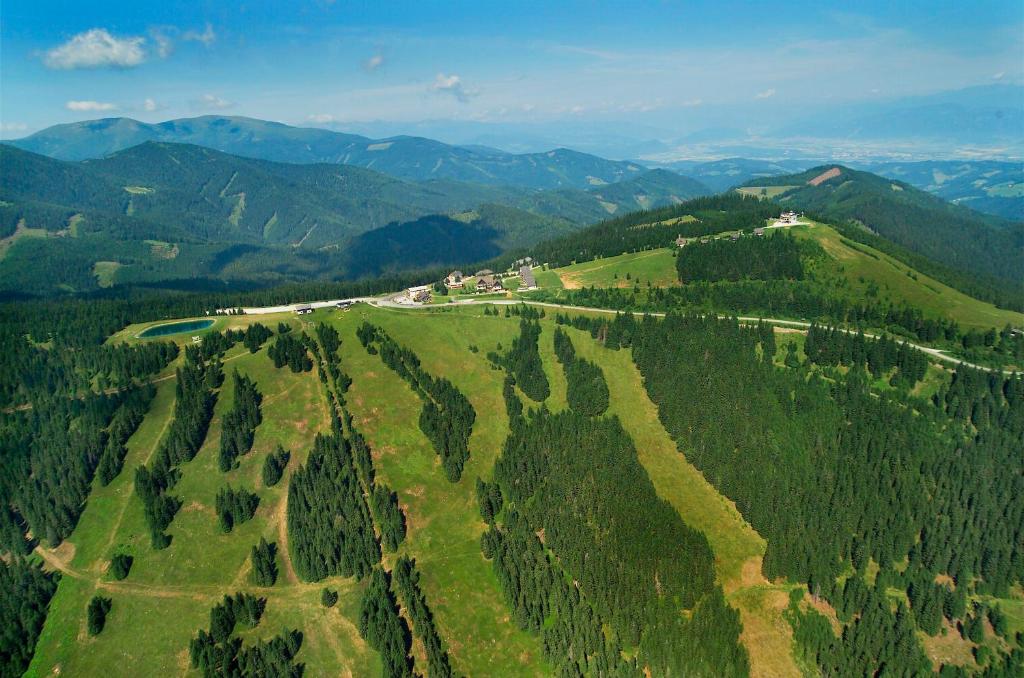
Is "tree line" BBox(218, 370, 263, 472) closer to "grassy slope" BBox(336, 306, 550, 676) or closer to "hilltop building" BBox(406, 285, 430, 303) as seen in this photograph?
"grassy slope" BBox(336, 306, 550, 676)

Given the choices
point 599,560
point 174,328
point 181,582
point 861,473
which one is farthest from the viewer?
point 174,328

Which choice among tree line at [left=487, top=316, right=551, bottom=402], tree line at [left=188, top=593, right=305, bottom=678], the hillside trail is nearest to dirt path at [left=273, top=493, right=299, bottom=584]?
tree line at [left=188, top=593, right=305, bottom=678]

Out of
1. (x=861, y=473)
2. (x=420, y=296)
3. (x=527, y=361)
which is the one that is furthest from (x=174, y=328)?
(x=861, y=473)

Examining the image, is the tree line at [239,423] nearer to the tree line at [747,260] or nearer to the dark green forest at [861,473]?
the dark green forest at [861,473]

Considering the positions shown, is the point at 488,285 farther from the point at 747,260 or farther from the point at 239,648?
the point at 239,648

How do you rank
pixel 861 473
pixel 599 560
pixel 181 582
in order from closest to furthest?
pixel 599 560, pixel 181 582, pixel 861 473

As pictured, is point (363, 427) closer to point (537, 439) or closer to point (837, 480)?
point (537, 439)

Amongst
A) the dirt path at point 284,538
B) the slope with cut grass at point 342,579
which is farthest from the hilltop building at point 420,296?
the dirt path at point 284,538

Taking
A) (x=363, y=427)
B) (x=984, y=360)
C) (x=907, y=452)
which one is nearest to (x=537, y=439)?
(x=363, y=427)
